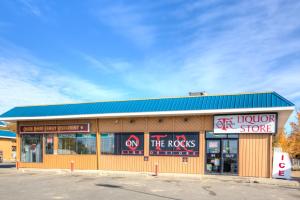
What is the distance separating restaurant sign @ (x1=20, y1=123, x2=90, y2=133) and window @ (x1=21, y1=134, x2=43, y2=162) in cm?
51

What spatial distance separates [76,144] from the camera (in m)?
23.9

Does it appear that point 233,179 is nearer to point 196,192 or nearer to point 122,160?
point 196,192

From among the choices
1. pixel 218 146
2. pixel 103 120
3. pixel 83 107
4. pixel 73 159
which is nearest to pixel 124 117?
pixel 103 120

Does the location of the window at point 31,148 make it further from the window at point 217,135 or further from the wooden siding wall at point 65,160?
the window at point 217,135

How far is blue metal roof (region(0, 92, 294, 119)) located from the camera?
730 inches

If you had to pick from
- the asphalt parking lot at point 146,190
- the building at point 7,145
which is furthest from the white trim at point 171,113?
the building at point 7,145

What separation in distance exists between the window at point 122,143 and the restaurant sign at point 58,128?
1.66 meters

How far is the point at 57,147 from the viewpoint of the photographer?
24.5m

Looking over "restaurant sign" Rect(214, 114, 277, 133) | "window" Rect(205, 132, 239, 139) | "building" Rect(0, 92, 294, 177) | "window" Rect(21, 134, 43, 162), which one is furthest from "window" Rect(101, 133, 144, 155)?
Result: "window" Rect(21, 134, 43, 162)

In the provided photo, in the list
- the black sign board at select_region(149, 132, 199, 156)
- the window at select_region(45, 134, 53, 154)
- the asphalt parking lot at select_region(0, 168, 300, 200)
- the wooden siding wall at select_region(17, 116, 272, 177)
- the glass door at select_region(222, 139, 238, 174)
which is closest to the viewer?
the asphalt parking lot at select_region(0, 168, 300, 200)

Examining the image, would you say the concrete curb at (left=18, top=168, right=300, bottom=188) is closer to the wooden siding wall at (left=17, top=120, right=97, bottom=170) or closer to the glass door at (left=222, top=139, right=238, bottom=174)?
the glass door at (left=222, top=139, right=238, bottom=174)

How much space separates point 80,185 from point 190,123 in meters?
8.67

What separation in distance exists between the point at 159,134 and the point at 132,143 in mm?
2202

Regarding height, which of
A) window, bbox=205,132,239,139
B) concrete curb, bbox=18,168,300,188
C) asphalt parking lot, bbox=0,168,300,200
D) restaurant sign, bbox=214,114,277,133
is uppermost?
restaurant sign, bbox=214,114,277,133
